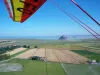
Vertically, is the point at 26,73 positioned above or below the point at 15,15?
below

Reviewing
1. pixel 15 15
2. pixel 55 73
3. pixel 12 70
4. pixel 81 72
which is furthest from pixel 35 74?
pixel 15 15

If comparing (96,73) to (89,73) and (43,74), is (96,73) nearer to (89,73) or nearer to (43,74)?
(89,73)

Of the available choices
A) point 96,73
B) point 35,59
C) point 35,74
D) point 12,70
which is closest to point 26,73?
point 35,74

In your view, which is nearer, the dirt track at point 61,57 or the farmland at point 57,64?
the farmland at point 57,64

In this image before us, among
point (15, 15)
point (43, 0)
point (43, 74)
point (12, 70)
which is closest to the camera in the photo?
point (43, 0)

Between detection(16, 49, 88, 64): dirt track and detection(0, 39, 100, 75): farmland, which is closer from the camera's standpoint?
detection(0, 39, 100, 75): farmland

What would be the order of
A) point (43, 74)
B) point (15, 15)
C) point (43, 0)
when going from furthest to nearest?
1. point (43, 74)
2. point (15, 15)
3. point (43, 0)

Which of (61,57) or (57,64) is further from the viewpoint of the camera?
(61,57)

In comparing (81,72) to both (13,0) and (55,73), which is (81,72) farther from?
(13,0)

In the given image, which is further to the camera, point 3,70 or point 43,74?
point 3,70
